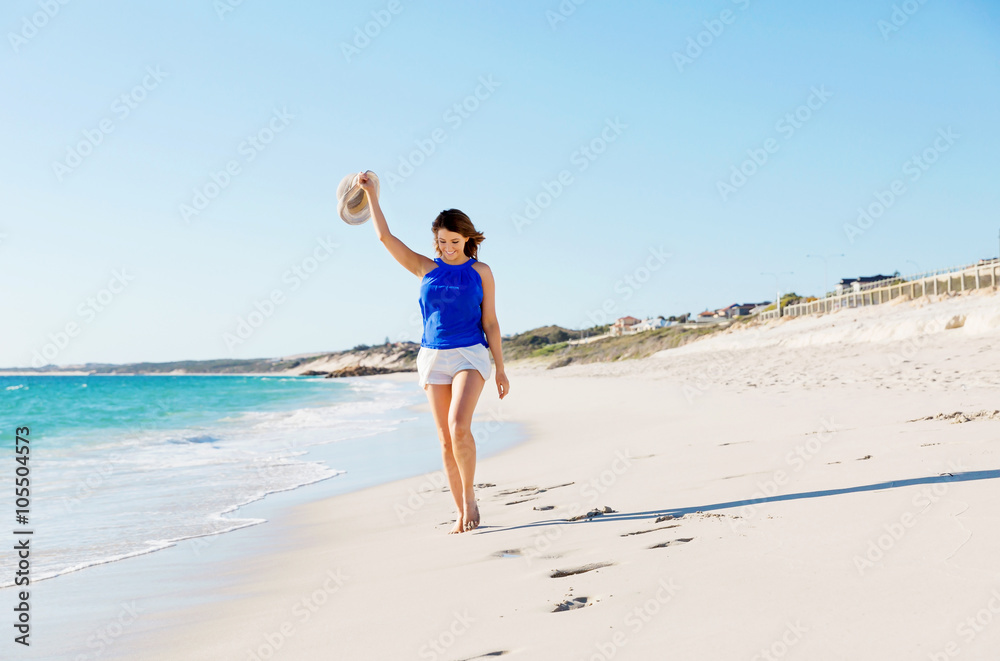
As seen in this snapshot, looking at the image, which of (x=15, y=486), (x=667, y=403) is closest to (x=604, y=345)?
(x=667, y=403)

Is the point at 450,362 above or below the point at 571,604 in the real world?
above

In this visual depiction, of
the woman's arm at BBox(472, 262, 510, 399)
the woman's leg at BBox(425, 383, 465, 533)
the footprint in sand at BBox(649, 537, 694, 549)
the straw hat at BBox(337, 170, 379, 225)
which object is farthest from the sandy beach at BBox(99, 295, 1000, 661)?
the straw hat at BBox(337, 170, 379, 225)

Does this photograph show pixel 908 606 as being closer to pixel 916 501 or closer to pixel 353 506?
pixel 916 501

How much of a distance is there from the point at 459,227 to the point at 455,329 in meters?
0.57

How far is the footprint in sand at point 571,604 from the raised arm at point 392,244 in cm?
205

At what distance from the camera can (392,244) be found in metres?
3.78

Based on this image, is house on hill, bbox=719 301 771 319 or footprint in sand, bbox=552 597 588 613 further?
house on hill, bbox=719 301 771 319

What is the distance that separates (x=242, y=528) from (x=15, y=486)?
408 centimetres

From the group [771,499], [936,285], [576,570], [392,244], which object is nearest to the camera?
[576,570]

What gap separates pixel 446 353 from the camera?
373 centimetres

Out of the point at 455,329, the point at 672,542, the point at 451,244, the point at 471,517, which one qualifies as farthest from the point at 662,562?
the point at 451,244

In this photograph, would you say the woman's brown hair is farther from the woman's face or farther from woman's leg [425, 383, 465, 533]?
woman's leg [425, 383, 465, 533]

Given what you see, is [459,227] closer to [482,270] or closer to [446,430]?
[482,270]

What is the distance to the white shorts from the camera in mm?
3710
